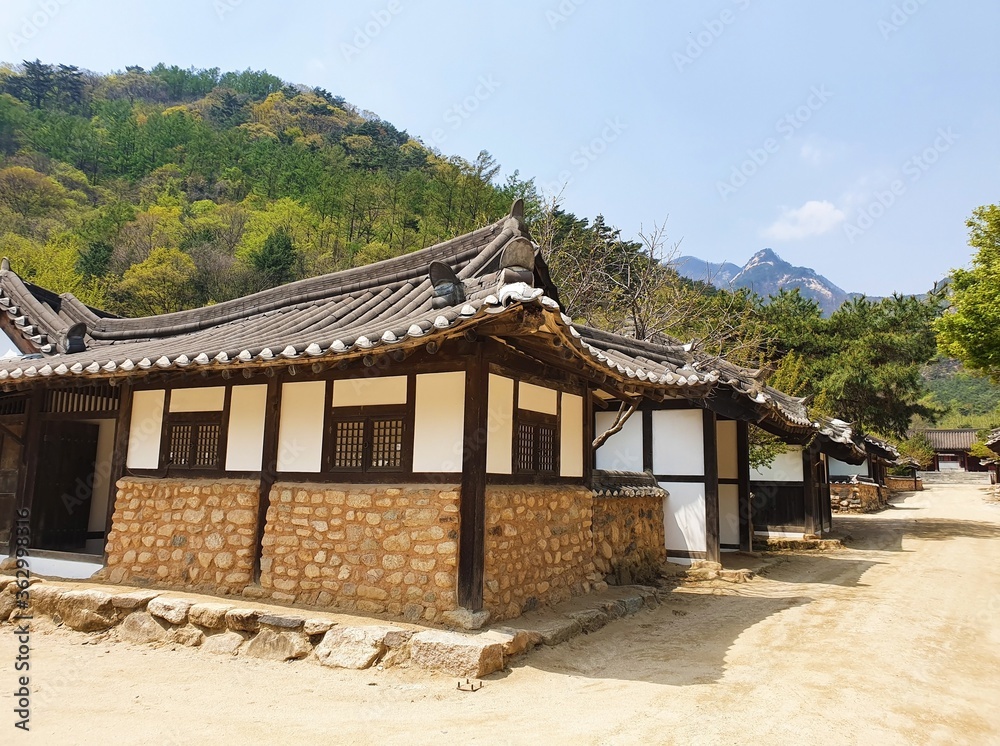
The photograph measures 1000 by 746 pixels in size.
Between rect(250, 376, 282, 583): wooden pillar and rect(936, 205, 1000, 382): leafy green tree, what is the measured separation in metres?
15.4

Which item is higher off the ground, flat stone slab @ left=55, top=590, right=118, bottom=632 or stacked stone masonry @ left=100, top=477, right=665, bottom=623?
stacked stone masonry @ left=100, top=477, right=665, bottom=623

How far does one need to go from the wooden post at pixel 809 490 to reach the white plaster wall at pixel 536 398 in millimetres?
11638

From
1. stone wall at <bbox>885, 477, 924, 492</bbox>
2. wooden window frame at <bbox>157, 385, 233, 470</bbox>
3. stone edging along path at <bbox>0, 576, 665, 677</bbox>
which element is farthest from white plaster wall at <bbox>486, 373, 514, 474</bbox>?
stone wall at <bbox>885, 477, 924, 492</bbox>

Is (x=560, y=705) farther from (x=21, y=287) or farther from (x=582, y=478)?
(x=21, y=287)

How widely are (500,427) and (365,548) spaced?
1.97 m

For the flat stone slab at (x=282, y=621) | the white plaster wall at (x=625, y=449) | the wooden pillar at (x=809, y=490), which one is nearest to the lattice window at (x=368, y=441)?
the flat stone slab at (x=282, y=621)

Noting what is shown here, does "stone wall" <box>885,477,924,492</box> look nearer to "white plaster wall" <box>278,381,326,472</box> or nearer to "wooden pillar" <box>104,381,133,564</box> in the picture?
"white plaster wall" <box>278,381,326,472</box>

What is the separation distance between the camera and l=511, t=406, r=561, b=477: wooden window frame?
7.55 m

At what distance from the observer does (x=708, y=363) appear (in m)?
16.0

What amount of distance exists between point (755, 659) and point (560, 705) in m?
2.57

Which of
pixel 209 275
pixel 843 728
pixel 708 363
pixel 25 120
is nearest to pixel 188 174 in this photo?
pixel 25 120

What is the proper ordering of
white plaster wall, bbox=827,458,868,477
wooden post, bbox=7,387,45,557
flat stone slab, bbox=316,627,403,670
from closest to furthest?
flat stone slab, bbox=316,627,403,670, wooden post, bbox=7,387,45,557, white plaster wall, bbox=827,458,868,477

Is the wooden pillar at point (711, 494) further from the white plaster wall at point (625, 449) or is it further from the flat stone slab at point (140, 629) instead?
the flat stone slab at point (140, 629)

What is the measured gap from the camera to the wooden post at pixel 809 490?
17.5 meters
